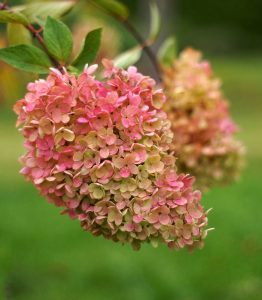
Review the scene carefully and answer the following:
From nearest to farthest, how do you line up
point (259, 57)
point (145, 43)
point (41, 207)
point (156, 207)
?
point (156, 207) < point (145, 43) < point (41, 207) < point (259, 57)

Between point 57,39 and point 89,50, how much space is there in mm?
77

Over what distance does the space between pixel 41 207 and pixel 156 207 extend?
4.33 meters

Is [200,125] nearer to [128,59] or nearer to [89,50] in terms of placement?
[128,59]

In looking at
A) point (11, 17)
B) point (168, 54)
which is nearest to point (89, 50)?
point (11, 17)

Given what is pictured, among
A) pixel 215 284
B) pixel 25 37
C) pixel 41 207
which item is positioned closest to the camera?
pixel 25 37

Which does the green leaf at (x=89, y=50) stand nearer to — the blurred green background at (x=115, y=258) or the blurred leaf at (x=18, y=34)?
the blurred leaf at (x=18, y=34)

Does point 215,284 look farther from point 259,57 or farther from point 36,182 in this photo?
point 259,57

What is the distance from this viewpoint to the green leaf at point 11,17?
1562 millimetres

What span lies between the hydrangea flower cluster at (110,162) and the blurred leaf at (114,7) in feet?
1.81

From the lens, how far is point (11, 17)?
5.17 ft

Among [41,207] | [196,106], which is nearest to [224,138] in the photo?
[196,106]

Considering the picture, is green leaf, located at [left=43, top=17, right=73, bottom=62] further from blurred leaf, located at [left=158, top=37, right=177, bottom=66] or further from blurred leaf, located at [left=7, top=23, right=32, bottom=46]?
blurred leaf, located at [left=158, top=37, right=177, bottom=66]

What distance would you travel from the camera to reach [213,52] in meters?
23.2

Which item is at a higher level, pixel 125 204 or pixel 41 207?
pixel 41 207
